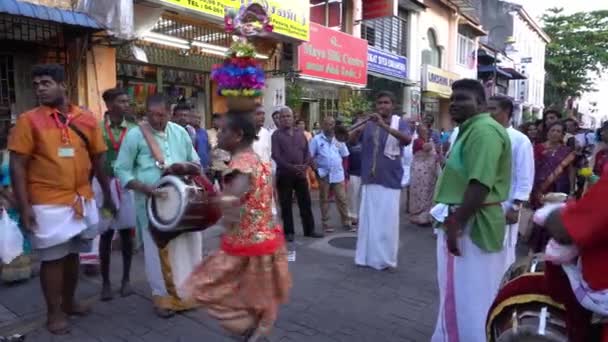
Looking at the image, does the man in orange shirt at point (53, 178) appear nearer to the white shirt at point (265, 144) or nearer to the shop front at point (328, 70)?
the white shirt at point (265, 144)

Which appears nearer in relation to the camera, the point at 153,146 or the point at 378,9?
the point at 153,146

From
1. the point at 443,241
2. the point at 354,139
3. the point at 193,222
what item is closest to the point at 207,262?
the point at 193,222

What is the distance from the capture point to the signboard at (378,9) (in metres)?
13.9

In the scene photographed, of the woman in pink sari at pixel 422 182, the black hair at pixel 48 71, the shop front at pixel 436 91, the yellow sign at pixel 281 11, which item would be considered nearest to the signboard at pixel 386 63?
the shop front at pixel 436 91

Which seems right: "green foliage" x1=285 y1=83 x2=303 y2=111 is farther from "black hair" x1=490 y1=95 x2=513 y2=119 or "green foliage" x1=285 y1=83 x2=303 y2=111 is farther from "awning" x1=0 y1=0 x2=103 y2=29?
"black hair" x1=490 y1=95 x2=513 y2=119

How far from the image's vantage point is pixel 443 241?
3.13 m

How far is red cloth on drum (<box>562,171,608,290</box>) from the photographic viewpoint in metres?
1.66

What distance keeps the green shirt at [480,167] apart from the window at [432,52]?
637 inches

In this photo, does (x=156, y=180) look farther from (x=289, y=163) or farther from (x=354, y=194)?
(x=354, y=194)

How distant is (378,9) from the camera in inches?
553

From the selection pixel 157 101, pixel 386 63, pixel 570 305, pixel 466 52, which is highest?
pixel 466 52

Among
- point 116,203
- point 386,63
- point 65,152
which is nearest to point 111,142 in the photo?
point 116,203

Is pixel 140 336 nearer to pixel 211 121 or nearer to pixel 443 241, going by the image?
pixel 443 241

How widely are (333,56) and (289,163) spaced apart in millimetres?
6420
